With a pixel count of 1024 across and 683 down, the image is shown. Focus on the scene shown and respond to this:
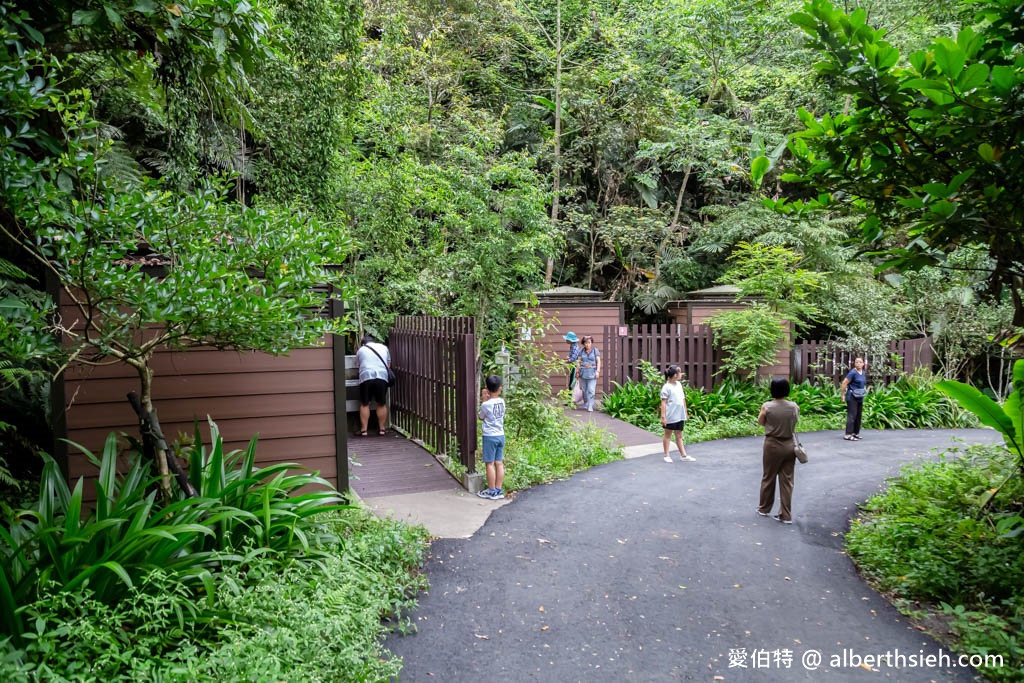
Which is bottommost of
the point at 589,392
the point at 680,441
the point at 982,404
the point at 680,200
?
the point at 680,441

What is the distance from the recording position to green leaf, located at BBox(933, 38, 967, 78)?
3199 millimetres

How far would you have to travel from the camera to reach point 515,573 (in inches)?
201

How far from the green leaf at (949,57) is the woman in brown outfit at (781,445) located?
3691 mm

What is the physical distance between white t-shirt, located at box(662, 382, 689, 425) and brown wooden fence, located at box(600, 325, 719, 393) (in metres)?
4.62

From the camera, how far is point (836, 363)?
44.3ft

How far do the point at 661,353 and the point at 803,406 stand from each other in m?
2.98

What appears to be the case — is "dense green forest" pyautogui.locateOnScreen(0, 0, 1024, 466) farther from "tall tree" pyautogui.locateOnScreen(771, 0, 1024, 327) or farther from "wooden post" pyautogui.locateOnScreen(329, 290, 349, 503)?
"wooden post" pyautogui.locateOnScreen(329, 290, 349, 503)

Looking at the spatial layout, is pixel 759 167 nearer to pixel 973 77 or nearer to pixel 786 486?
pixel 973 77

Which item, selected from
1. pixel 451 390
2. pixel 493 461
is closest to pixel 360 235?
pixel 451 390

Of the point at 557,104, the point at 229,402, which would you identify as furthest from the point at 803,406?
the point at 229,402

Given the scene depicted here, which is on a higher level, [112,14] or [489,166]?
[489,166]

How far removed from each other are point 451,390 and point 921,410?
32.0 feet

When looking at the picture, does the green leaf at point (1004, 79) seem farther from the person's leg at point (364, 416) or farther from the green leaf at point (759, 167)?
the person's leg at point (364, 416)

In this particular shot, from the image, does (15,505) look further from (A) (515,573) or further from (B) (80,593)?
(A) (515,573)
